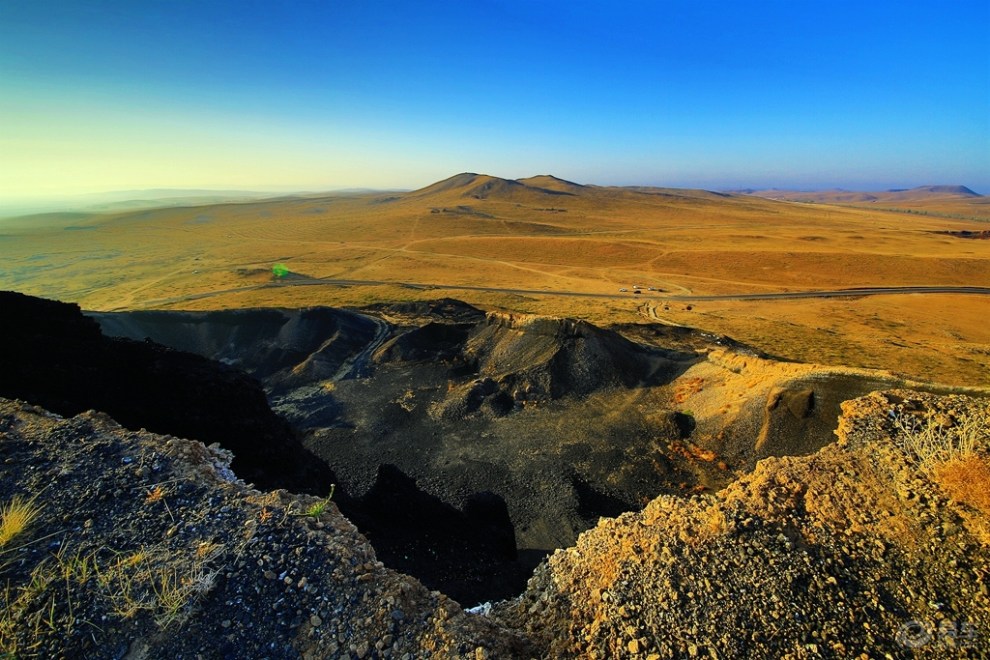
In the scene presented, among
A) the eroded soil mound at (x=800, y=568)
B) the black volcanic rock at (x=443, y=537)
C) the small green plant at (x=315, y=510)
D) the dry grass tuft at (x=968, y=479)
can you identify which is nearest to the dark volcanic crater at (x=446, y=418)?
the black volcanic rock at (x=443, y=537)

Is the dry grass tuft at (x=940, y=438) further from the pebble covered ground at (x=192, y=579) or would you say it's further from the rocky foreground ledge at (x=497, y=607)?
the pebble covered ground at (x=192, y=579)

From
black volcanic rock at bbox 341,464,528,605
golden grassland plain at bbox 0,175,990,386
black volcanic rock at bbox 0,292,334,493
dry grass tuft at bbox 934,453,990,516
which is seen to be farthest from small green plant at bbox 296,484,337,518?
golden grassland plain at bbox 0,175,990,386

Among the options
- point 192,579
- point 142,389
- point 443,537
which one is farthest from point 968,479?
point 142,389

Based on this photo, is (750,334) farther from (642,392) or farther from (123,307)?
(123,307)

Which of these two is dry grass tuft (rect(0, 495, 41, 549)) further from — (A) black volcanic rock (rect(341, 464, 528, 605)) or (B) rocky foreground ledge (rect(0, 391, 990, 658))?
(A) black volcanic rock (rect(341, 464, 528, 605))

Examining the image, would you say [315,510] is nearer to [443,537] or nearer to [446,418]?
[443,537]
